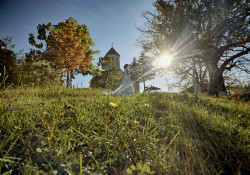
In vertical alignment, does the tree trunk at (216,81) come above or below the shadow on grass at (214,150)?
above

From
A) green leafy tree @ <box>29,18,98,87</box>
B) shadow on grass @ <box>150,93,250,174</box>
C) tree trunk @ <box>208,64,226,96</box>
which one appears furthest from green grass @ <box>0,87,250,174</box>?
tree trunk @ <box>208,64,226,96</box>

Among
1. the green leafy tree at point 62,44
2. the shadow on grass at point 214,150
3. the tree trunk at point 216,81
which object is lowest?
the shadow on grass at point 214,150

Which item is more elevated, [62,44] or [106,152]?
[62,44]

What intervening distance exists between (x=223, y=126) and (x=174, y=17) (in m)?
5.00

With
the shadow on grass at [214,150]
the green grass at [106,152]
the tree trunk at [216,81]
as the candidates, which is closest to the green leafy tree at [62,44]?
the green grass at [106,152]

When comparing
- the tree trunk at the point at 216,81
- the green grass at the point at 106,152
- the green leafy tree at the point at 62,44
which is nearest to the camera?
the green grass at the point at 106,152

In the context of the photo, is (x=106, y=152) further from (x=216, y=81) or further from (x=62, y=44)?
(x=216, y=81)

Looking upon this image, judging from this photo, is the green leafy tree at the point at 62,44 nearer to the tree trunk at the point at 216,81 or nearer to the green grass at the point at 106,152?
the green grass at the point at 106,152

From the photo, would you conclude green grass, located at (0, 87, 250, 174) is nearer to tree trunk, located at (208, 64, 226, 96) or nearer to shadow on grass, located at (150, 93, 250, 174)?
shadow on grass, located at (150, 93, 250, 174)

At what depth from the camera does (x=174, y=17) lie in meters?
5.21

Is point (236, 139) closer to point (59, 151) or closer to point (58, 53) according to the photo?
point (59, 151)

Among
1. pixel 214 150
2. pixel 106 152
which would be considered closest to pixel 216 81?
pixel 214 150

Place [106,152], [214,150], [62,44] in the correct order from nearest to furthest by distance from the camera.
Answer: [106,152]
[214,150]
[62,44]

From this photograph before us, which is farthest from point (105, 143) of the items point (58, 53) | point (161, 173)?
point (58, 53)
